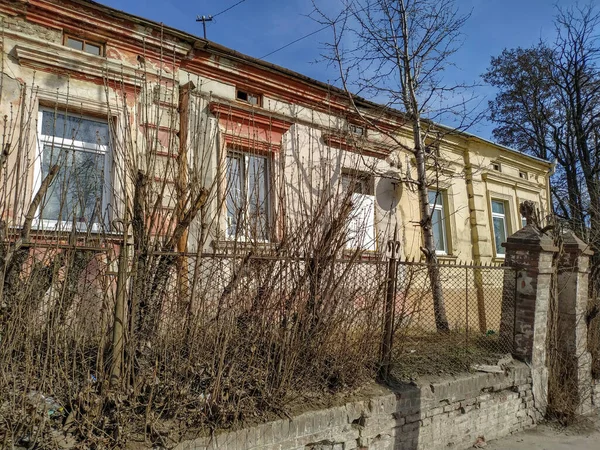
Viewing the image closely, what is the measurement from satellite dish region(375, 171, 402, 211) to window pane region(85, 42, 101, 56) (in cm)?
618

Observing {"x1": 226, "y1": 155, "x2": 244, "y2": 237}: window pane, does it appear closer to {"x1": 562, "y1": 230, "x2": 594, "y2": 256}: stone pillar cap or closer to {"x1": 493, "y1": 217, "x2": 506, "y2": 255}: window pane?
{"x1": 562, "y1": 230, "x2": 594, "y2": 256}: stone pillar cap

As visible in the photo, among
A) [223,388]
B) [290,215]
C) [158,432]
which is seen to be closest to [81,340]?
[158,432]

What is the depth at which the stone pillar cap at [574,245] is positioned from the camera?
6.48 metres

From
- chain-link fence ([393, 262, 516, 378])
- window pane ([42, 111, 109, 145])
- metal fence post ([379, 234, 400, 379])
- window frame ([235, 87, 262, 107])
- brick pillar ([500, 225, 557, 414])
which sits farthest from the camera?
window frame ([235, 87, 262, 107])

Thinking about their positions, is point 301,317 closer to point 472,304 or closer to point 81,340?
point 81,340

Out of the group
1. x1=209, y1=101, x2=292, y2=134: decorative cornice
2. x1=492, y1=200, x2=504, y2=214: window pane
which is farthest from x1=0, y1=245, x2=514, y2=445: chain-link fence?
x1=492, y1=200, x2=504, y2=214: window pane

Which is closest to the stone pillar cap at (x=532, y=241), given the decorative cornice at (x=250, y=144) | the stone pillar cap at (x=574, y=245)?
the stone pillar cap at (x=574, y=245)

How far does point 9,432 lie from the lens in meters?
2.70

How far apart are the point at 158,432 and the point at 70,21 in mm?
6202

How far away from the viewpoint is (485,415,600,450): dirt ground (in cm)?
491

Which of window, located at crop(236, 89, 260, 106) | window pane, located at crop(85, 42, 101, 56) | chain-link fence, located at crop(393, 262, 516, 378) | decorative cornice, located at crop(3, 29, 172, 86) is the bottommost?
chain-link fence, located at crop(393, 262, 516, 378)

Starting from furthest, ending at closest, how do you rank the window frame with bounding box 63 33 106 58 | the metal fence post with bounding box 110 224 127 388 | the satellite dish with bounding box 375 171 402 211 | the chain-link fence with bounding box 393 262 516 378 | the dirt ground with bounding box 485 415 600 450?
the satellite dish with bounding box 375 171 402 211 → the window frame with bounding box 63 33 106 58 → the dirt ground with bounding box 485 415 600 450 → the chain-link fence with bounding box 393 262 516 378 → the metal fence post with bounding box 110 224 127 388

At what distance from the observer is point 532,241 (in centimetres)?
575

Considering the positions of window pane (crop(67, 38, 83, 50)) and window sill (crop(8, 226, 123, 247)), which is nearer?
window sill (crop(8, 226, 123, 247))
